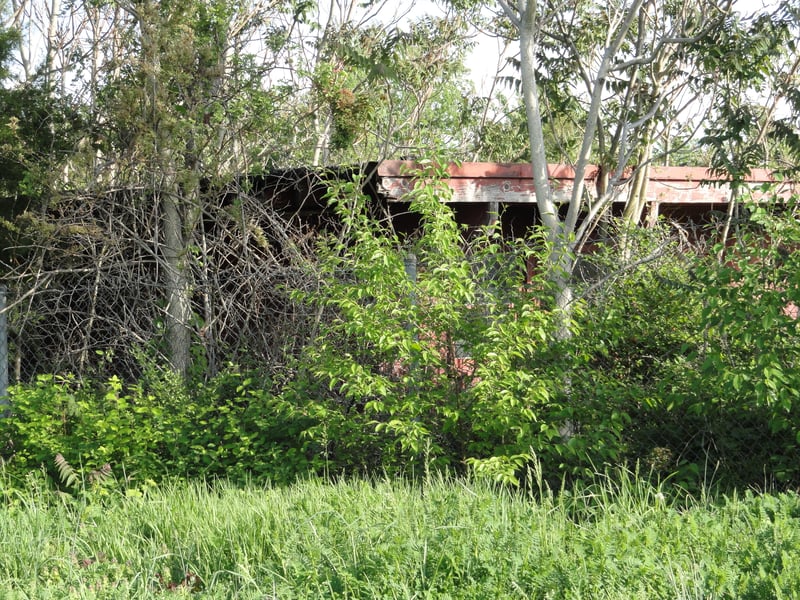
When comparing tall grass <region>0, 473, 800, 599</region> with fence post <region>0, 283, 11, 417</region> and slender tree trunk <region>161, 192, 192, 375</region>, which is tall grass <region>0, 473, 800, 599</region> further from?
slender tree trunk <region>161, 192, 192, 375</region>

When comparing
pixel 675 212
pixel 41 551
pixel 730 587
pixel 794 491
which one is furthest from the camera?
pixel 675 212

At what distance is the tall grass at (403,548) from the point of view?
374 centimetres

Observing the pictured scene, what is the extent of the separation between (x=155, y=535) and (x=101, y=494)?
1.51 metres

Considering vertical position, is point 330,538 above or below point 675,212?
below

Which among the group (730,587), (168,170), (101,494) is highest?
(168,170)

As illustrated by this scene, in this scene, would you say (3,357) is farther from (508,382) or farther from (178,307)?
(508,382)

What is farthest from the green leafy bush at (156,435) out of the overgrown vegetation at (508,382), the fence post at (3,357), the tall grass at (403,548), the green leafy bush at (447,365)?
the tall grass at (403,548)

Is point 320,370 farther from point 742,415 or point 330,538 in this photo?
point 742,415

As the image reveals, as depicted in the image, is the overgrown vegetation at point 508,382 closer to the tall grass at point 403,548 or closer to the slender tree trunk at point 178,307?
the tall grass at point 403,548

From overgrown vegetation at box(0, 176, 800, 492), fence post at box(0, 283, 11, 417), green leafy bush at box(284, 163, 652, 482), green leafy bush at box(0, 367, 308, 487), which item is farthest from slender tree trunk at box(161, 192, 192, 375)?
green leafy bush at box(284, 163, 652, 482)

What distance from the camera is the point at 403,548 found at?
13.4 feet

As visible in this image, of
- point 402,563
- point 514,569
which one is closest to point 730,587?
point 514,569

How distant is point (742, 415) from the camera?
5.86 meters

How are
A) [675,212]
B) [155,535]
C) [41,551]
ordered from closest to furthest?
[41,551]
[155,535]
[675,212]
